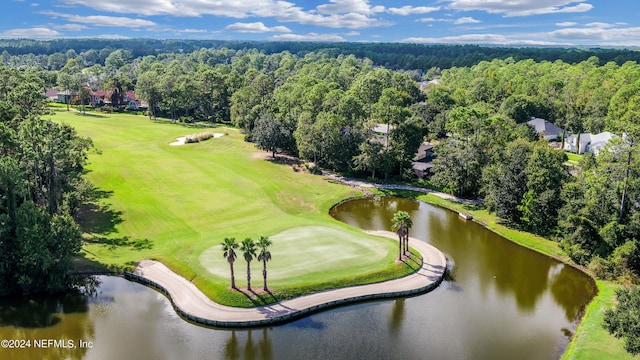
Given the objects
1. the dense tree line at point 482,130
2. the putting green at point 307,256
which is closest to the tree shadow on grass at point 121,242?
the putting green at point 307,256

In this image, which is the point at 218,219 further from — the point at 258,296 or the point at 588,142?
the point at 588,142

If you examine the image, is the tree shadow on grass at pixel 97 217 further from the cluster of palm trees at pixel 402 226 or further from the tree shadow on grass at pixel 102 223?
the cluster of palm trees at pixel 402 226

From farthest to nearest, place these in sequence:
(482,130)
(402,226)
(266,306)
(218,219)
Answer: (482,130) < (218,219) < (402,226) < (266,306)

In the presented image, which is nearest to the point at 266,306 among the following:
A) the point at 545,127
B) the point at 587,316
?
the point at 587,316

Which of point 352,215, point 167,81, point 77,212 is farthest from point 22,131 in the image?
point 167,81

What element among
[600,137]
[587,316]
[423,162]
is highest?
[600,137]

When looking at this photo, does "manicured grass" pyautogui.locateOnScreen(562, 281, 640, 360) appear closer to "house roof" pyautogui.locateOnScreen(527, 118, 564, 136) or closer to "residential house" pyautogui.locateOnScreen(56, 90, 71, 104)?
"house roof" pyautogui.locateOnScreen(527, 118, 564, 136)

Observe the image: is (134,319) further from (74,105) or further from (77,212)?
(74,105)
